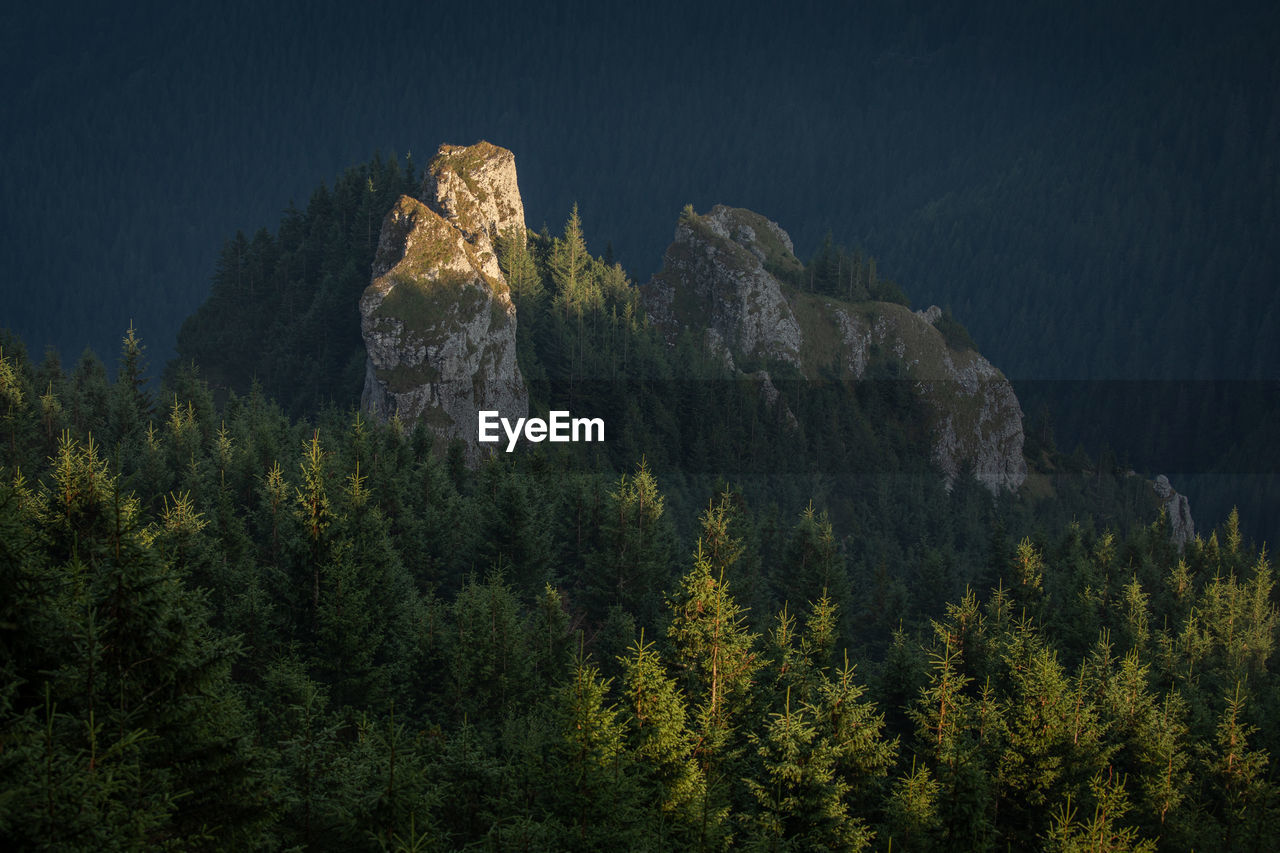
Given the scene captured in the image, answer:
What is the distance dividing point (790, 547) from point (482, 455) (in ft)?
137

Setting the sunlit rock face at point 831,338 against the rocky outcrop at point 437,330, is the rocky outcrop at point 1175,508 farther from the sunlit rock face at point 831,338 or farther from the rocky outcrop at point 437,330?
the rocky outcrop at point 437,330

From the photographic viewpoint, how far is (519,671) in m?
36.5

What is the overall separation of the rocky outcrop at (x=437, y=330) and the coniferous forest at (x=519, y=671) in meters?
5.96

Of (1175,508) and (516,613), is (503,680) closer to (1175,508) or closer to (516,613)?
(516,613)

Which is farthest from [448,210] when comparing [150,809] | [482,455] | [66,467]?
[150,809]

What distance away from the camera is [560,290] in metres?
134

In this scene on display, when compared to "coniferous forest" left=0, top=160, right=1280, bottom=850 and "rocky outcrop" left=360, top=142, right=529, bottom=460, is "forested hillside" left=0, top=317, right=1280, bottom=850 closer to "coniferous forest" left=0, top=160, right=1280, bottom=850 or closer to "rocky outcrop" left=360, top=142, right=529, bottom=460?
"coniferous forest" left=0, top=160, right=1280, bottom=850

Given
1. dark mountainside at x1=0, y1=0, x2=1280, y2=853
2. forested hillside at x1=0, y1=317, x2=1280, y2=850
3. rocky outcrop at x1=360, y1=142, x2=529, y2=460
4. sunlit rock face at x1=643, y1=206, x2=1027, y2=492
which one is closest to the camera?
forested hillside at x1=0, y1=317, x2=1280, y2=850

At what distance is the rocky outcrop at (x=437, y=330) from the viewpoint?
315ft

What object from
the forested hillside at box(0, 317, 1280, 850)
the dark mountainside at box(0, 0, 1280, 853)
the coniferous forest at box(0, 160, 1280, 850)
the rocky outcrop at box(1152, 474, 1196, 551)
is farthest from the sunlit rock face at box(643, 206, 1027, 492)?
the forested hillside at box(0, 317, 1280, 850)

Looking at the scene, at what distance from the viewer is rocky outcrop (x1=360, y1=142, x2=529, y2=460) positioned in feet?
315

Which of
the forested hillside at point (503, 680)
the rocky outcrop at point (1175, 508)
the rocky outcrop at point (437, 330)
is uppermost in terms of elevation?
the rocky outcrop at point (437, 330)

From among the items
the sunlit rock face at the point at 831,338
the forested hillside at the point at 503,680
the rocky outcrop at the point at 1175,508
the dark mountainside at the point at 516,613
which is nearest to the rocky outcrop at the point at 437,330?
the dark mountainside at the point at 516,613

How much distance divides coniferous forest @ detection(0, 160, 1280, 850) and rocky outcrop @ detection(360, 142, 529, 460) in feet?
19.6
